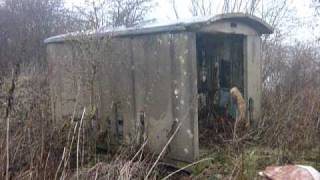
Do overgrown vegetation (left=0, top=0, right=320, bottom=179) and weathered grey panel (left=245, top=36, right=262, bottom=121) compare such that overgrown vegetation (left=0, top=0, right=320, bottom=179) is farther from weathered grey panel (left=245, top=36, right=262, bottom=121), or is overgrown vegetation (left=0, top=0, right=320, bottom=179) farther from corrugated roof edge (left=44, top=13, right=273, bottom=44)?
corrugated roof edge (left=44, top=13, right=273, bottom=44)

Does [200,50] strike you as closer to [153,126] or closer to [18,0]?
[153,126]

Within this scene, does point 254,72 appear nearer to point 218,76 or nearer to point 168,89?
point 218,76

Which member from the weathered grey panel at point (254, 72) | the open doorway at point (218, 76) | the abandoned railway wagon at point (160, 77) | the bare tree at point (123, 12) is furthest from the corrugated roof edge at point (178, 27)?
the bare tree at point (123, 12)

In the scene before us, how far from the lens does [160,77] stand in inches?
237

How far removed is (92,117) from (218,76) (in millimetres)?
2457

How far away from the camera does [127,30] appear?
640cm

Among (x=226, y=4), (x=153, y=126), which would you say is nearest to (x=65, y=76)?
(x=153, y=126)

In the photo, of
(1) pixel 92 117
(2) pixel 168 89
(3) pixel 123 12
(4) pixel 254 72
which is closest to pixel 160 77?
(2) pixel 168 89

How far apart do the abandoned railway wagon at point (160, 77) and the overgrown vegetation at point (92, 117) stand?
0.24 meters

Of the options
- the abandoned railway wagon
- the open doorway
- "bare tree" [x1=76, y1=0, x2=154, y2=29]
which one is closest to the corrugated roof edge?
the abandoned railway wagon

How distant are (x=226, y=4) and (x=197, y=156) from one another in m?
7.98

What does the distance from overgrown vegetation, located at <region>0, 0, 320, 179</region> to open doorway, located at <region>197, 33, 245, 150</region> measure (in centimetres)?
66

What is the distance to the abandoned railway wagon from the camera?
5.74 m

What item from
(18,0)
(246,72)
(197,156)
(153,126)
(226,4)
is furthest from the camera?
(18,0)
